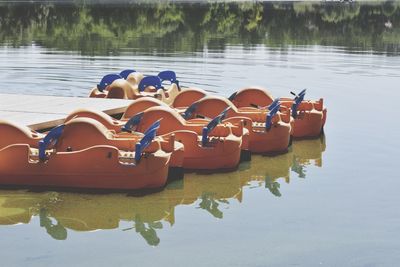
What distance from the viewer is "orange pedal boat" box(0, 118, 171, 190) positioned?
46.8 feet

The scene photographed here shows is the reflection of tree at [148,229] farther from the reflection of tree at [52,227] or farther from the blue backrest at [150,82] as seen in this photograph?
the blue backrest at [150,82]

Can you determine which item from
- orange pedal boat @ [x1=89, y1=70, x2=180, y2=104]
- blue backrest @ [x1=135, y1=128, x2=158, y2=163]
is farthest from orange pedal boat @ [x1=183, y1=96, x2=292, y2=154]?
blue backrest @ [x1=135, y1=128, x2=158, y2=163]

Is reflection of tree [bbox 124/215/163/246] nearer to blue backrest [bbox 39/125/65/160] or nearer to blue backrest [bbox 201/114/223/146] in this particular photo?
blue backrest [bbox 39/125/65/160]

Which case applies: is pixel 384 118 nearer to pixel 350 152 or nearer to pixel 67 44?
pixel 350 152

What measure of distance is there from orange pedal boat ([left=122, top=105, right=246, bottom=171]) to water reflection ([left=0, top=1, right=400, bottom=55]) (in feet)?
103


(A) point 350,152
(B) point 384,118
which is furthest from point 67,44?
(A) point 350,152

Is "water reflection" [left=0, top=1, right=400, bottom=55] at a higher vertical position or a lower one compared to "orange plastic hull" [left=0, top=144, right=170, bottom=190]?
higher

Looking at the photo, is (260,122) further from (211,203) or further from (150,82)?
(150,82)

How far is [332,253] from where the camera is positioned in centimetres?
1193

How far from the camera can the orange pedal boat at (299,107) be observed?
20422 mm

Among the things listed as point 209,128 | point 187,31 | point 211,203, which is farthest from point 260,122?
point 187,31

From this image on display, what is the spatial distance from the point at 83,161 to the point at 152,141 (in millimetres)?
1251

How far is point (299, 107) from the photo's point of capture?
67.0 ft

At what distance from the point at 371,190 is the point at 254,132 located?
132 inches
